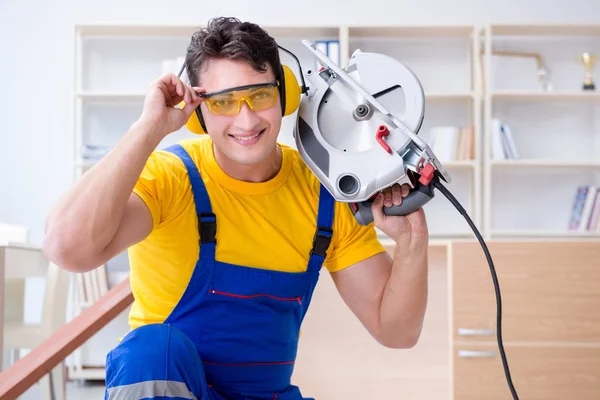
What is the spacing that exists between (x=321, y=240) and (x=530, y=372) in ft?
5.66

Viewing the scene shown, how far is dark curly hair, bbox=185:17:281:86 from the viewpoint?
4.80ft

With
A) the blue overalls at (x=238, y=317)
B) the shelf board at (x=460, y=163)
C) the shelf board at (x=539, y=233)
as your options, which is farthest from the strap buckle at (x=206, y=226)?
the shelf board at (x=539, y=233)

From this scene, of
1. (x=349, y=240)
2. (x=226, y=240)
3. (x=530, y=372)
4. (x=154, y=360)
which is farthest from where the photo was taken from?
(x=530, y=372)

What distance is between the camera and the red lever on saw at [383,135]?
4.38 ft

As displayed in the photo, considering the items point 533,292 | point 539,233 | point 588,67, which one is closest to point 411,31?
A: point 588,67

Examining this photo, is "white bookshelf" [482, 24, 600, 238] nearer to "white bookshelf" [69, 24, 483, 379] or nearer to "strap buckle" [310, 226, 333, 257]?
"white bookshelf" [69, 24, 483, 379]

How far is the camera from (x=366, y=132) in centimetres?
138

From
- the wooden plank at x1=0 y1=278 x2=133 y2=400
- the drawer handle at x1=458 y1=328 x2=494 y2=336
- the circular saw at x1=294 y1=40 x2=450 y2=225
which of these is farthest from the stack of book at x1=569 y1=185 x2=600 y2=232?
the circular saw at x1=294 y1=40 x2=450 y2=225

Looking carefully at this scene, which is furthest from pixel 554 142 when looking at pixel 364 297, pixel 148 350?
pixel 148 350

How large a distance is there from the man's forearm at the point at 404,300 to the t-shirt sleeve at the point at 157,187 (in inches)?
18.5

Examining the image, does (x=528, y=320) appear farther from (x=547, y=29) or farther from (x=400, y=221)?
(x=547, y=29)

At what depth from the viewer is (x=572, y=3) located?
4715 millimetres

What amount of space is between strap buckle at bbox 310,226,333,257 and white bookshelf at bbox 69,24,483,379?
113 inches

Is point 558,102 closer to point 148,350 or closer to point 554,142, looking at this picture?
Answer: point 554,142
